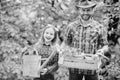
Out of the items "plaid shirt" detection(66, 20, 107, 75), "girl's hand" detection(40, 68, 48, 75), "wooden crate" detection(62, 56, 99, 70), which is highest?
"plaid shirt" detection(66, 20, 107, 75)

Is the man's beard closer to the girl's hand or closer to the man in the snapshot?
the man

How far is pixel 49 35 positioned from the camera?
3738mm

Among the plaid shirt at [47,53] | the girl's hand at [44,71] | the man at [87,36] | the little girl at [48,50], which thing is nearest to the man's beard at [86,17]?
the man at [87,36]

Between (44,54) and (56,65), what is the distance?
0.22m

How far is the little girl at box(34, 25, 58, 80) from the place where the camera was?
3729mm

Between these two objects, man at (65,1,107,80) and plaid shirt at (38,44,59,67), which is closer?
man at (65,1,107,80)

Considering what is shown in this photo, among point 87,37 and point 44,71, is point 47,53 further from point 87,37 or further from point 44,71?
point 87,37

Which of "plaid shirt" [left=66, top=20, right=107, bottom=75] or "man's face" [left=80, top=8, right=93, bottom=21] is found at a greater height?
"man's face" [left=80, top=8, right=93, bottom=21]

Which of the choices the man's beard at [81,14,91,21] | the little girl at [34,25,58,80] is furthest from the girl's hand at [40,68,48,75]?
the man's beard at [81,14,91,21]

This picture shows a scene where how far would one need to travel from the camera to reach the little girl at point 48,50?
373 centimetres

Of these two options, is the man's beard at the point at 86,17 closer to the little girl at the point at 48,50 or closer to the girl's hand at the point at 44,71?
the little girl at the point at 48,50

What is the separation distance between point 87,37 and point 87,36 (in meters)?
0.01

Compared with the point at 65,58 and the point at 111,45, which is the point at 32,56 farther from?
the point at 111,45

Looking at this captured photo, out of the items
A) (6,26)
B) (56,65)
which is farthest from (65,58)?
(6,26)
